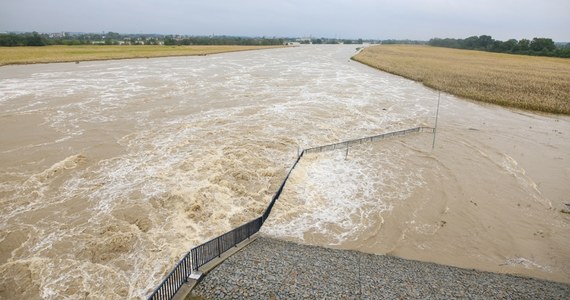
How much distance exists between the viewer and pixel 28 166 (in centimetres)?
1636

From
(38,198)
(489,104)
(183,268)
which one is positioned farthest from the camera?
(489,104)

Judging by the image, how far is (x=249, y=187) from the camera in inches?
591

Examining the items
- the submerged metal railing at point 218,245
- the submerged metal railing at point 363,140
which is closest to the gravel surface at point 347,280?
the submerged metal railing at point 218,245

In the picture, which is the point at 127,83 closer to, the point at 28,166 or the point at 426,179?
the point at 28,166

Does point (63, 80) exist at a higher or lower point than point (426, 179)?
higher

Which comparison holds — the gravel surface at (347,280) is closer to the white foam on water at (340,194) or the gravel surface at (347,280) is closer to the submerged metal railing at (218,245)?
the submerged metal railing at (218,245)

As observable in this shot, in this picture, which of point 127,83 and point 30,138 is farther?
point 127,83

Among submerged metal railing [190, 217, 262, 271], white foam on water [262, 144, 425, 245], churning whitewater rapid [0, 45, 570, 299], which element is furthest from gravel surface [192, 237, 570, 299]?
white foam on water [262, 144, 425, 245]

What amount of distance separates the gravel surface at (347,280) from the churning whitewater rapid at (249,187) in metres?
1.34

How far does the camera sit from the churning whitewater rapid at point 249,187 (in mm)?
10469

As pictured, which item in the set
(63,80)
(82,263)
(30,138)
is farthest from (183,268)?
(63,80)

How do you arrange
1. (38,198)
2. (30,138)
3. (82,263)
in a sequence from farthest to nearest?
(30,138) → (38,198) → (82,263)

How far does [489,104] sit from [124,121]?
113ft

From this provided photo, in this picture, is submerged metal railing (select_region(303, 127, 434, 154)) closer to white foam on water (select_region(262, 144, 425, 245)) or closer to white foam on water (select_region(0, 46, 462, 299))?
white foam on water (select_region(262, 144, 425, 245))
